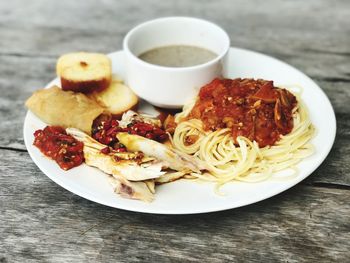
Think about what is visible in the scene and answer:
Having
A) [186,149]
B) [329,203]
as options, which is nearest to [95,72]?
[186,149]

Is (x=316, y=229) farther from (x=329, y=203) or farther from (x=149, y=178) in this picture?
(x=149, y=178)

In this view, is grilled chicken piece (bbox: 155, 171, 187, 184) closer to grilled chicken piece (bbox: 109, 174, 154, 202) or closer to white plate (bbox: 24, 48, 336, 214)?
white plate (bbox: 24, 48, 336, 214)

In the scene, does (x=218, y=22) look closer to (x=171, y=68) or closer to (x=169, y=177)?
(x=171, y=68)

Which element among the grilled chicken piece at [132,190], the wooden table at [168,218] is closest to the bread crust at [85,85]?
the wooden table at [168,218]

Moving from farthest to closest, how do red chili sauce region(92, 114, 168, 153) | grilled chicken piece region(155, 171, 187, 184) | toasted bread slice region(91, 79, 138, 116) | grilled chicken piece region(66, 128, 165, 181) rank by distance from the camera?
toasted bread slice region(91, 79, 138, 116)
red chili sauce region(92, 114, 168, 153)
grilled chicken piece region(155, 171, 187, 184)
grilled chicken piece region(66, 128, 165, 181)

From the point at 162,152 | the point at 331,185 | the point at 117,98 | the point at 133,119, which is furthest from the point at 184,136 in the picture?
the point at 331,185

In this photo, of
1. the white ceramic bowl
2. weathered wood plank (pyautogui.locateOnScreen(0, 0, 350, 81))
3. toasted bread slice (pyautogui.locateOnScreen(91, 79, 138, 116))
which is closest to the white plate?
toasted bread slice (pyautogui.locateOnScreen(91, 79, 138, 116))
